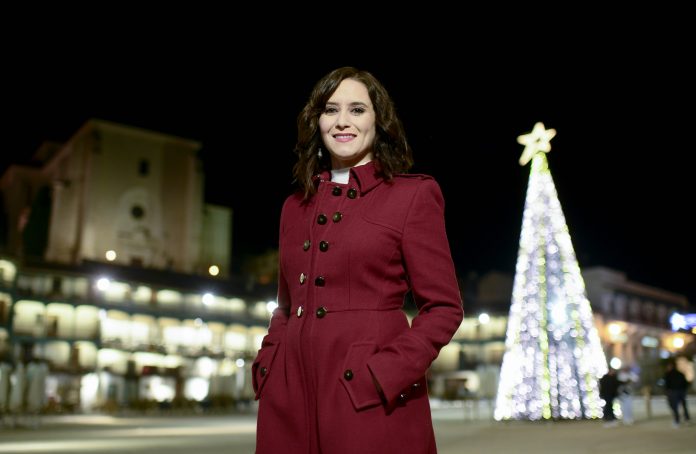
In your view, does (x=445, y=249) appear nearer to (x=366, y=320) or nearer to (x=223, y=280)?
(x=366, y=320)

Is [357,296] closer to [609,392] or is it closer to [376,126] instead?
[376,126]

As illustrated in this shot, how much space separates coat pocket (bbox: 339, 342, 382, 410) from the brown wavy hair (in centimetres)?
66

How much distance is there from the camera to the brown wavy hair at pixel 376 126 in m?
2.66

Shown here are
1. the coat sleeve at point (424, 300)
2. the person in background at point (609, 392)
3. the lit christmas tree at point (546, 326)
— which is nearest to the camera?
the coat sleeve at point (424, 300)

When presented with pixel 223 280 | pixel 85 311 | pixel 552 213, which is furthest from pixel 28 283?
pixel 552 213

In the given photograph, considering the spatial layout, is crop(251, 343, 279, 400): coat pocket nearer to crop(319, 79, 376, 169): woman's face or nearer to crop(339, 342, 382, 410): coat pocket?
crop(339, 342, 382, 410): coat pocket

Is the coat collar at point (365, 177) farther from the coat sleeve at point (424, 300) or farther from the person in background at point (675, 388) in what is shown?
the person in background at point (675, 388)

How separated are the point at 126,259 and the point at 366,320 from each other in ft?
204

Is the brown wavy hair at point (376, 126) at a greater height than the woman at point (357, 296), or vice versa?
Result: the brown wavy hair at point (376, 126)

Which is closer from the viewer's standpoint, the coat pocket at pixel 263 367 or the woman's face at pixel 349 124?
the coat pocket at pixel 263 367

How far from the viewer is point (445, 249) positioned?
247 cm

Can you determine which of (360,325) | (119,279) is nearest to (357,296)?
(360,325)

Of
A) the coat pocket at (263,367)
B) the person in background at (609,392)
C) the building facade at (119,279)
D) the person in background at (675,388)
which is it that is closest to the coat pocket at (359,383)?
the coat pocket at (263,367)

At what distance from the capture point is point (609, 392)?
1948 centimetres
